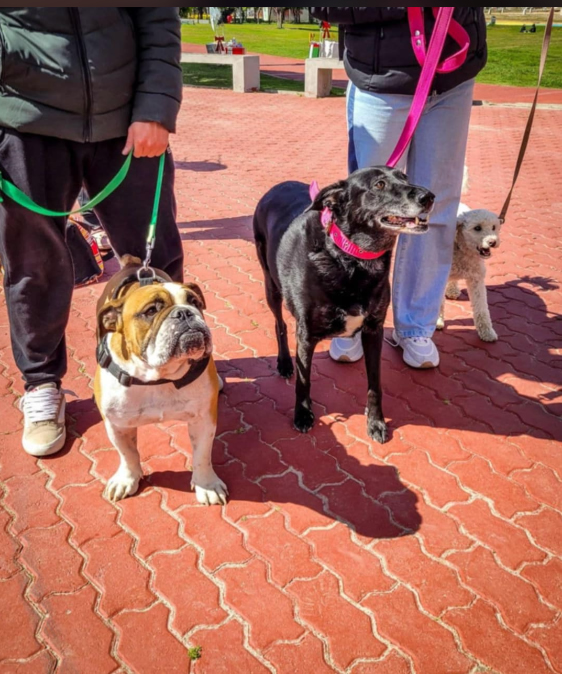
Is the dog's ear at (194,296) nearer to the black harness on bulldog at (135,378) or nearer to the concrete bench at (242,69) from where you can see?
the black harness on bulldog at (135,378)

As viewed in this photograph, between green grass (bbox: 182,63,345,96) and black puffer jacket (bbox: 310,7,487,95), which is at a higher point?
black puffer jacket (bbox: 310,7,487,95)

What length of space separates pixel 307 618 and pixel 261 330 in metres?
2.56

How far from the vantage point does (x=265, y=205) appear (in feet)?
12.3

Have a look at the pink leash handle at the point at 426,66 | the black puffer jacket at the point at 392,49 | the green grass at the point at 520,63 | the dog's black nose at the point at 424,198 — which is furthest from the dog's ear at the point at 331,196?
the green grass at the point at 520,63

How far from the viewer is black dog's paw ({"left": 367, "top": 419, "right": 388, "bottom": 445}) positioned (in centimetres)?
332

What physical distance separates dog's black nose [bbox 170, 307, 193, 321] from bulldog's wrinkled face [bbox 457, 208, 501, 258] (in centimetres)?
290

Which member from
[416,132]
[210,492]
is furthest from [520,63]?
[210,492]

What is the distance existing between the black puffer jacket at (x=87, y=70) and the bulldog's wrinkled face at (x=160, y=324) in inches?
34.8

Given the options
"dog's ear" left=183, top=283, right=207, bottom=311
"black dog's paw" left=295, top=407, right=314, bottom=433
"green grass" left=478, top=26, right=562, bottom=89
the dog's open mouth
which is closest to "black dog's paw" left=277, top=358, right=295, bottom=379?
"black dog's paw" left=295, top=407, right=314, bottom=433

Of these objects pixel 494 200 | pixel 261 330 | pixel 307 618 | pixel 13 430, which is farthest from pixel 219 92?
pixel 307 618

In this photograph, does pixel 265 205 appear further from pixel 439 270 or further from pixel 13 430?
pixel 13 430

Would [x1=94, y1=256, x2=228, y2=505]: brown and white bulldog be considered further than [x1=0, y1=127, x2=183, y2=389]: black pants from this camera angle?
No

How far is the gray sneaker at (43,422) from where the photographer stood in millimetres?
3135

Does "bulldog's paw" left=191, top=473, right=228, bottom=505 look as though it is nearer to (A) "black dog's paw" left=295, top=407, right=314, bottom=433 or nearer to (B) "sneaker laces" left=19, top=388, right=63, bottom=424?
(A) "black dog's paw" left=295, top=407, right=314, bottom=433
